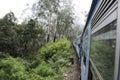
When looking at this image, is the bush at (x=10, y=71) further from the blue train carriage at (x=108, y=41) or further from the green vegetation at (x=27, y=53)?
the blue train carriage at (x=108, y=41)

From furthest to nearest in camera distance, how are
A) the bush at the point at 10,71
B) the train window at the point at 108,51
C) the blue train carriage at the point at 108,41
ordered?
the bush at the point at 10,71
the train window at the point at 108,51
the blue train carriage at the point at 108,41

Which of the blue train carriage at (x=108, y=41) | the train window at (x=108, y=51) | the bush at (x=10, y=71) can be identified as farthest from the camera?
the bush at (x=10, y=71)

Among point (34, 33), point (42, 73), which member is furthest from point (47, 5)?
point (42, 73)

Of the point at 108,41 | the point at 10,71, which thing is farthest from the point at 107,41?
the point at 10,71

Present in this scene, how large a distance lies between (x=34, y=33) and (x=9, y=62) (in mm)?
7007

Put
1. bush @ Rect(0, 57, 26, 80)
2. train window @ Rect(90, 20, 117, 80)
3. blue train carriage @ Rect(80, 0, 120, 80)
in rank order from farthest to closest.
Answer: bush @ Rect(0, 57, 26, 80) < train window @ Rect(90, 20, 117, 80) < blue train carriage @ Rect(80, 0, 120, 80)

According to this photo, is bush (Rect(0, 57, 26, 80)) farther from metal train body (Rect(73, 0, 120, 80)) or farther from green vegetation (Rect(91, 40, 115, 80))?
green vegetation (Rect(91, 40, 115, 80))

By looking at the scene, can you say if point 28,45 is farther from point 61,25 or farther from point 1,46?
point 61,25

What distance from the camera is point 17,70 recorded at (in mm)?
12664

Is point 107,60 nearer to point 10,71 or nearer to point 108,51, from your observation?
point 108,51

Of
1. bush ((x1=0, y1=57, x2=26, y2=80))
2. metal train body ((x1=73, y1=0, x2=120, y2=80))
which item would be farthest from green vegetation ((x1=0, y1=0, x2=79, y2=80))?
metal train body ((x1=73, y1=0, x2=120, y2=80))

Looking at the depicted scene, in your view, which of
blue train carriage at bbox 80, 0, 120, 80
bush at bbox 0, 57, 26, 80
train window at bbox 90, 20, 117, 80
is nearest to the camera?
blue train carriage at bbox 80, 0, 120, 80

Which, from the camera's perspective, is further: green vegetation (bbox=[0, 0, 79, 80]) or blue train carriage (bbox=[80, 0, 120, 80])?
green vegetation (bbox=[0, 0, 79, 80])

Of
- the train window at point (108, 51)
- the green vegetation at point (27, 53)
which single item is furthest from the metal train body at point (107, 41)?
the green vegetation at point (27, 53)
